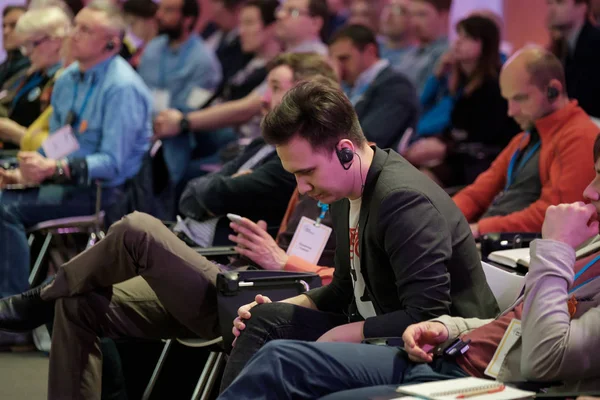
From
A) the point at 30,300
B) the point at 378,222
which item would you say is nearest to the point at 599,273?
the point at 378,222

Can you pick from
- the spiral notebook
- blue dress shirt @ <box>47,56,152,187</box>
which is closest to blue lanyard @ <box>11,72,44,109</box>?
blue dress shirt @ <box>47,56,152,187</box>

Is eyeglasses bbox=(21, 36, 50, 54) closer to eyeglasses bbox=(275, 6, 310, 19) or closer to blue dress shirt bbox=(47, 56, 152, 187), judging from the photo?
blue dress shirt bbox=(47, 56, 152, 187)

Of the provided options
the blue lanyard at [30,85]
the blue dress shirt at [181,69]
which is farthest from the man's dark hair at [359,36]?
the blue lanyard at [30,85]

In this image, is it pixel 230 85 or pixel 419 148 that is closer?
pixel 419 148

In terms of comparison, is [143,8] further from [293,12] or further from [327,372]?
[327,372]

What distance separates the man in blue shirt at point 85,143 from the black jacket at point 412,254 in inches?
99.9

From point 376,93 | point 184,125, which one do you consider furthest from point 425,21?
point 376,93

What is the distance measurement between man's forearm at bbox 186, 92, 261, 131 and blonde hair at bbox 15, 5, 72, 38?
0.93 metres

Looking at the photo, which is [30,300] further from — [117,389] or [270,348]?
[270,348]

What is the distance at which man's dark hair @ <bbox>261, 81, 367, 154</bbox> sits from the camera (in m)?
2.37

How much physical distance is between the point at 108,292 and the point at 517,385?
1544 mm

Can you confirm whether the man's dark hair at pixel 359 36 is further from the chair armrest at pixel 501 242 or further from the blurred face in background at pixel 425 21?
the chair armrest at pixel 501 242

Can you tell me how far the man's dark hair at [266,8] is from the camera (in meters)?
6.29

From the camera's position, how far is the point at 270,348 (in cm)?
213
